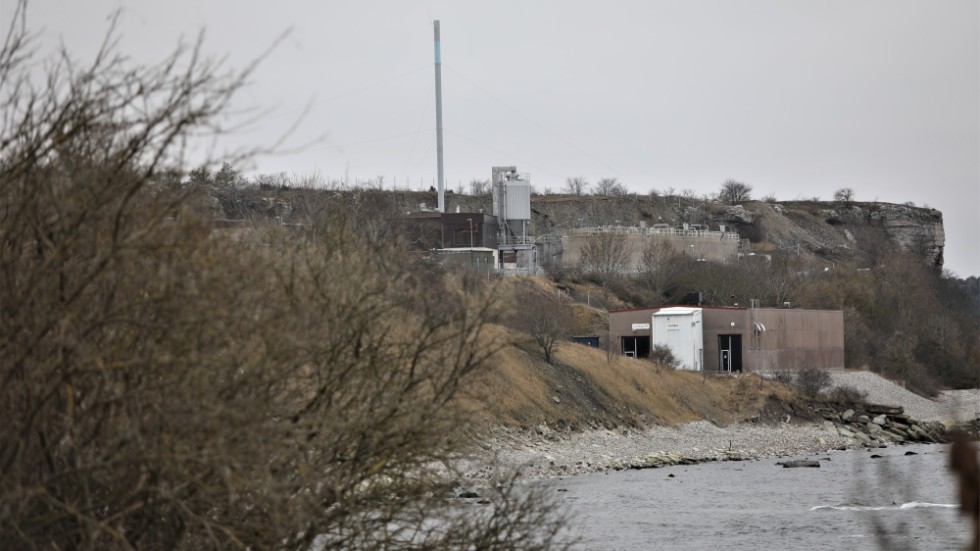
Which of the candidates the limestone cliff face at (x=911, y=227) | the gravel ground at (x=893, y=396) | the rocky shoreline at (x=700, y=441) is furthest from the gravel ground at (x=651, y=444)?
the limestone cliff face at (x=911, y=227)

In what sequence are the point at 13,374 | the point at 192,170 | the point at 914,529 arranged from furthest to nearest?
the point at 914,529
the point at 192,170
the point at 13,374

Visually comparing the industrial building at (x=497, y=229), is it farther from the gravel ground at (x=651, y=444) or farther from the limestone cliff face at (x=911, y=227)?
the limestone cliff face at (x=911, y=227)

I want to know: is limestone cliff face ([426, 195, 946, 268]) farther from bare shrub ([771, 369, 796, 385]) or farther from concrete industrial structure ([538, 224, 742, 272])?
bare shrub ([771, 369, 796, 385])

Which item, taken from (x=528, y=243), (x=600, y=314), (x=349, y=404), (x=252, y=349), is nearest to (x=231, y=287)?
(x=252, y=349)

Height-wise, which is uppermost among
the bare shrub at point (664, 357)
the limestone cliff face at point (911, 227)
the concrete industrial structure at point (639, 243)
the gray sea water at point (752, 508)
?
the limestone cliff face at point (911, 227)

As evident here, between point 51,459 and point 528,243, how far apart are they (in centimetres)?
8771

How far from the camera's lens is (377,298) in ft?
39.5

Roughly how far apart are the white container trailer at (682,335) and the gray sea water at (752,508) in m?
20.3

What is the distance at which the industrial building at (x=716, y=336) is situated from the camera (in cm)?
7156

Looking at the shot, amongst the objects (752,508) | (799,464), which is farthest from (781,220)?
(752,508)

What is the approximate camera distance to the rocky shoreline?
48.3 meters

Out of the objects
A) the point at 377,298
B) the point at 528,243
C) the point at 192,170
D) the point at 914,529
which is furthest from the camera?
the point at 528,243

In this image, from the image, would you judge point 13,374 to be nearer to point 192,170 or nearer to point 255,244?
point 192,170

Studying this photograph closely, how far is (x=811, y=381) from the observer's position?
72.6 meters
